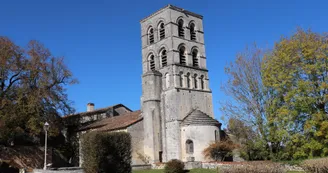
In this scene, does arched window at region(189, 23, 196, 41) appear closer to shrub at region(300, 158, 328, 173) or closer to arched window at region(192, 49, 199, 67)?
arched window at region(192, 49, 199, 67)

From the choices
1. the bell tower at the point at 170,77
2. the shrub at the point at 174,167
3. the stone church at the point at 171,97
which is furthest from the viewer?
the bell tower at the point at 170,77

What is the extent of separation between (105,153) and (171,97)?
646 inches

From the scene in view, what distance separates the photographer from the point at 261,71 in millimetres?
26219

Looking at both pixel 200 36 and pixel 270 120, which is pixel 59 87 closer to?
pixel 200 36

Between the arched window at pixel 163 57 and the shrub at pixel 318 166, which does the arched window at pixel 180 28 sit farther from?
the shrub at pixel 318 166

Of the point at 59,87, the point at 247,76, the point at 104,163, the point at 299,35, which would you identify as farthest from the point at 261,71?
the point at 59,87

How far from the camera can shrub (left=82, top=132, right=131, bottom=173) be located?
21109 mm

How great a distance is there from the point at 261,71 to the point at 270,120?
390 cm

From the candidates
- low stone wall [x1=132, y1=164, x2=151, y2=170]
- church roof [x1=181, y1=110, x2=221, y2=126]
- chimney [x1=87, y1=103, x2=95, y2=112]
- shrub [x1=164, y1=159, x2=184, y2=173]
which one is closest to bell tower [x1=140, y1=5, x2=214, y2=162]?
church roof [x1=181, y1=110, x2=221, y2=126]

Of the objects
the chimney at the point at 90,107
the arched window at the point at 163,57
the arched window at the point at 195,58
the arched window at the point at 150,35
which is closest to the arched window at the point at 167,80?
the arched window at the point at 163,57

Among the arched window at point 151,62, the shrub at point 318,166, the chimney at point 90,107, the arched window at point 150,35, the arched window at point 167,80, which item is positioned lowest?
Answer: the shrub at point 318,166

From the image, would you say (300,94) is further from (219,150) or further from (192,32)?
(192,32)

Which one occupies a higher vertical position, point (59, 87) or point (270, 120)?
point (59, 87)

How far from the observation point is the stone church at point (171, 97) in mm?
35000
